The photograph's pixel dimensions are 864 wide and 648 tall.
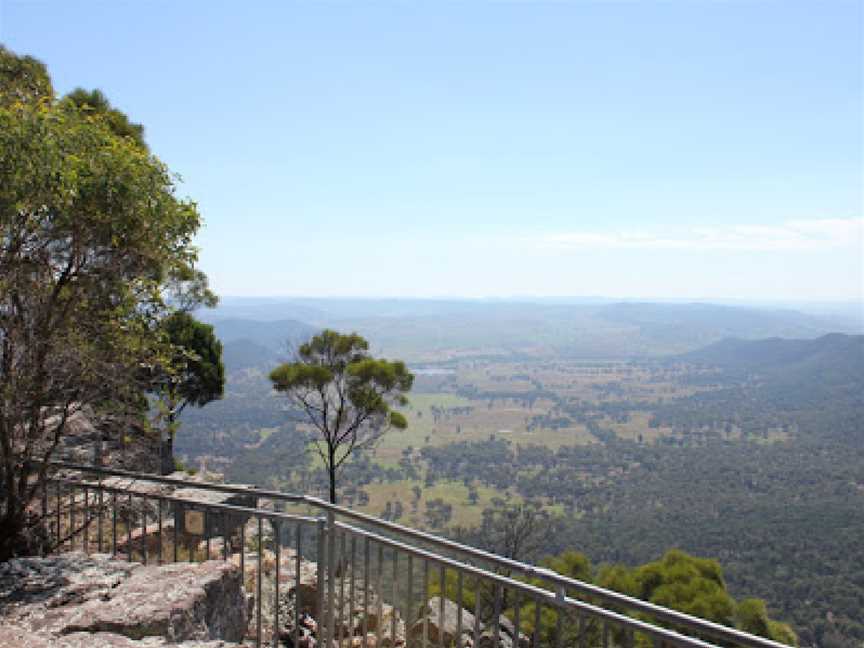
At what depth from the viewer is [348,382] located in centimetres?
1697

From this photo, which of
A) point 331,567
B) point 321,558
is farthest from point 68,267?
point 331,567

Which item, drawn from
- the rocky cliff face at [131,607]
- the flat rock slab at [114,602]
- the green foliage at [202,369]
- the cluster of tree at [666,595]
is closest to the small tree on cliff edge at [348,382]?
the green foliage at [202,369]

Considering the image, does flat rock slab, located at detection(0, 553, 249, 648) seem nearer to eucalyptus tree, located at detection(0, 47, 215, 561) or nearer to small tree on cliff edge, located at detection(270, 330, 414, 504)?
eucalyptus tree, located at detection(0, 47, 215, 561)

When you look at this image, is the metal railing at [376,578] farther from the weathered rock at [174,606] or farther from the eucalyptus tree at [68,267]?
the eucalyptus tree at [68,267]

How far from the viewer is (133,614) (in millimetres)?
3920

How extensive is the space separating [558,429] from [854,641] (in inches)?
6050

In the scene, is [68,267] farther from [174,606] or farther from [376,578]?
[376,578]

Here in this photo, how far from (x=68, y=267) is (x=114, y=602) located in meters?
2.66

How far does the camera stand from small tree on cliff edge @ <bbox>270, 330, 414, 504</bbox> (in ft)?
54.9

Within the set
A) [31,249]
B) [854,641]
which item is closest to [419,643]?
[31,249]

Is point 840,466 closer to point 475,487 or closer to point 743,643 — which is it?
point 475,487

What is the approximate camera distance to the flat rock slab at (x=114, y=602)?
3811 mm

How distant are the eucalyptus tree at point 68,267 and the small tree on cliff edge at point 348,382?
10800mm

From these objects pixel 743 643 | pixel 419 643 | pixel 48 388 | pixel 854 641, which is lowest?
pixel 854 641
